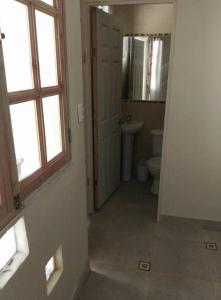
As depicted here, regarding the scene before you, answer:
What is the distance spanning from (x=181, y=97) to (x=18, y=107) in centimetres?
159

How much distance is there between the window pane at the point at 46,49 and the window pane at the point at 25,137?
6.6 inches

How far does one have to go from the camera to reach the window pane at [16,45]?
90 cm

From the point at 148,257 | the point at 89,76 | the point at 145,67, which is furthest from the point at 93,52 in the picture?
the point at 148,257

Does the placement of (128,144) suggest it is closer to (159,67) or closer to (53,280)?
(159,67)

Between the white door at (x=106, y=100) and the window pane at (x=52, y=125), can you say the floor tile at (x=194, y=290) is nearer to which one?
the white door at (x=106, y=100)

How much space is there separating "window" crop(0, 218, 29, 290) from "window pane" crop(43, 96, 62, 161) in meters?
0.37

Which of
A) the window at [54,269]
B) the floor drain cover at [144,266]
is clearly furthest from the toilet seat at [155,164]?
the window at [54,269]

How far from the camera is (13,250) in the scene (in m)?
1.07

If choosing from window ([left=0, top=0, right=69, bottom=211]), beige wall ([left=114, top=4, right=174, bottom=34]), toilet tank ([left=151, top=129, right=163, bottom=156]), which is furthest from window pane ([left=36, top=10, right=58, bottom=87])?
beige wall ([left=114, top=4, right=174, bottom=34])

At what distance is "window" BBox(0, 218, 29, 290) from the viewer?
0.99 meters

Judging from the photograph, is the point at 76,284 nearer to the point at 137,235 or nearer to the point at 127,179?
the point at 137,235

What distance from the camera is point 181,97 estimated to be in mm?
2223

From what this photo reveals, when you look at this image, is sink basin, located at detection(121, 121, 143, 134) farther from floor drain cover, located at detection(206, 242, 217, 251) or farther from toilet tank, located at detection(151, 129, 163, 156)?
floor drain cover, located at detection(206, 242, 217, 251)

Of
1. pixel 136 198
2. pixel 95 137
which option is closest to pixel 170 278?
pixel 136 198
